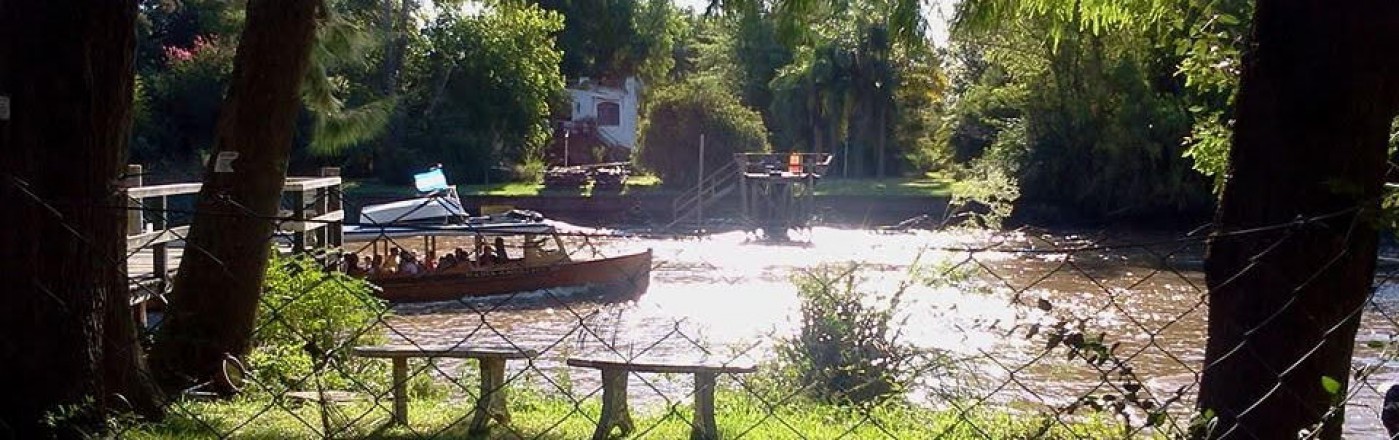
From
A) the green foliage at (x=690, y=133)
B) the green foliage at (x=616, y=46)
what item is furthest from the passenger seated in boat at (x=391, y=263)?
the green foliage at (x=616, y=46)

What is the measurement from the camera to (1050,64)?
127ft

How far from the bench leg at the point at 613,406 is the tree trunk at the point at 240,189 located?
2.80m

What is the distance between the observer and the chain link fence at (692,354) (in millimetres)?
3605

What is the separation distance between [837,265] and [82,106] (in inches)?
334

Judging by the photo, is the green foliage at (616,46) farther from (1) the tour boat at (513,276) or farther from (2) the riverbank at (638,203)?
(1) the tour boat at (513,276)

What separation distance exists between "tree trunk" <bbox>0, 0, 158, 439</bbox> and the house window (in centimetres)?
5649

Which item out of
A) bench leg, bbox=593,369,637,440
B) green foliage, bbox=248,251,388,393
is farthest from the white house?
bench leg, bbox=593,369,637,440

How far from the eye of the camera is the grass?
230 inches

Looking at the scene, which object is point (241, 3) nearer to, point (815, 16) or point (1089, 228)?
point (815, 16)

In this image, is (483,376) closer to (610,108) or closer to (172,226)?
(172,226)

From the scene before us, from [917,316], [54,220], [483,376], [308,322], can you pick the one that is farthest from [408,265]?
[54,220]

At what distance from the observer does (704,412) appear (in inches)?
246

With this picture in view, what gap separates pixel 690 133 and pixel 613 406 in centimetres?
3804

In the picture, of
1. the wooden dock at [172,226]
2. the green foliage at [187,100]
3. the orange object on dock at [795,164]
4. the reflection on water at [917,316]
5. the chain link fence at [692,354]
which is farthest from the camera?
the green foliage at [187,100]
